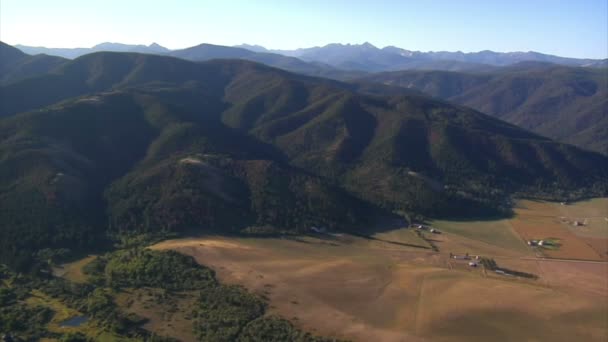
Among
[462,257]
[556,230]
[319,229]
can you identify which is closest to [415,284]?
[462,257]

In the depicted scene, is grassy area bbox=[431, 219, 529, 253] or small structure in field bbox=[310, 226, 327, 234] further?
grassy area bbox=[431, 219, 529, 253]

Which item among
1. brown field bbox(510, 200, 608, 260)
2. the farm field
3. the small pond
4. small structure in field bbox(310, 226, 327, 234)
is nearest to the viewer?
the small pond

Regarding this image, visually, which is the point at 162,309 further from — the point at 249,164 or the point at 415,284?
the point at 249,164

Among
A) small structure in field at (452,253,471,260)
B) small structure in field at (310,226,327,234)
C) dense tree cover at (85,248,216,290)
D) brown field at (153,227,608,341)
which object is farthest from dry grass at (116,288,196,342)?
small structure in field at (452,253,471,260)

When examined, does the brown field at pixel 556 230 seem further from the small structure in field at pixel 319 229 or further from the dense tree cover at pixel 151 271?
the dense tree cover at pixel 151 271

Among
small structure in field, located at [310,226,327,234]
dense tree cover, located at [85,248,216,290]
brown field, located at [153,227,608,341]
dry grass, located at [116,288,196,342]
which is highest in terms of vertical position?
small structure in field, located at [310,226,327,234]

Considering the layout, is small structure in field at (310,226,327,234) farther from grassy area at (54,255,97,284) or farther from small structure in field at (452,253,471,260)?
grassy area at (54,255,97,284)
